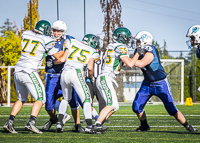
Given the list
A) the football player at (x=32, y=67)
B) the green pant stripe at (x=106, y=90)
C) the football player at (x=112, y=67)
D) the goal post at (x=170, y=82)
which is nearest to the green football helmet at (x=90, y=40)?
the football player at (x=112, y=67)

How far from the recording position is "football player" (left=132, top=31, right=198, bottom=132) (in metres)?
6.34

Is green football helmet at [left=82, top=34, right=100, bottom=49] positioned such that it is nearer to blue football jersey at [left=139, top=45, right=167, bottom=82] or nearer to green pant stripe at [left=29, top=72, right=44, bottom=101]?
blue football jersey at [left=139, top=45, right=167, bottom=82]

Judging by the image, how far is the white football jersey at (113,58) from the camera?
20.5 ft

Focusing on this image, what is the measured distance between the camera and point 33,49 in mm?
6242

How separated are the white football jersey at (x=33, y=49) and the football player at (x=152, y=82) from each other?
60.0 inches

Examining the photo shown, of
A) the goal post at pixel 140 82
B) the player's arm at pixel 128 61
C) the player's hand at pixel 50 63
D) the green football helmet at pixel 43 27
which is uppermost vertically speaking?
the green football helmet at pixel 43 27

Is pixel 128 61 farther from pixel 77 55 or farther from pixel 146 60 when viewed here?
pixel 77 55

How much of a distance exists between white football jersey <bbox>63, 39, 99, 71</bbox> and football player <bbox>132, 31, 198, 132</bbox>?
0.83 m

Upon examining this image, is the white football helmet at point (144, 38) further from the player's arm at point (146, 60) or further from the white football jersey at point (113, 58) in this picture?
the white football jersey at point (113, 58)

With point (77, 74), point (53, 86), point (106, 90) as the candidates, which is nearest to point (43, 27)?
point (77, 74)

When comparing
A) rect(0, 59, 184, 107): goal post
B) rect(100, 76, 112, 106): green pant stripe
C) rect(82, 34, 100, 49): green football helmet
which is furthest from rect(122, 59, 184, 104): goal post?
rect(100, 76, 112, 106): green pant stripe

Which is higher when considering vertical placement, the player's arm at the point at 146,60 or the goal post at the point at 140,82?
the player's arm at the point at 146,60

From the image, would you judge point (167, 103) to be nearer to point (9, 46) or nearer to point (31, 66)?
point (31, 66)

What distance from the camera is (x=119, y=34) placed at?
644 centimetres
